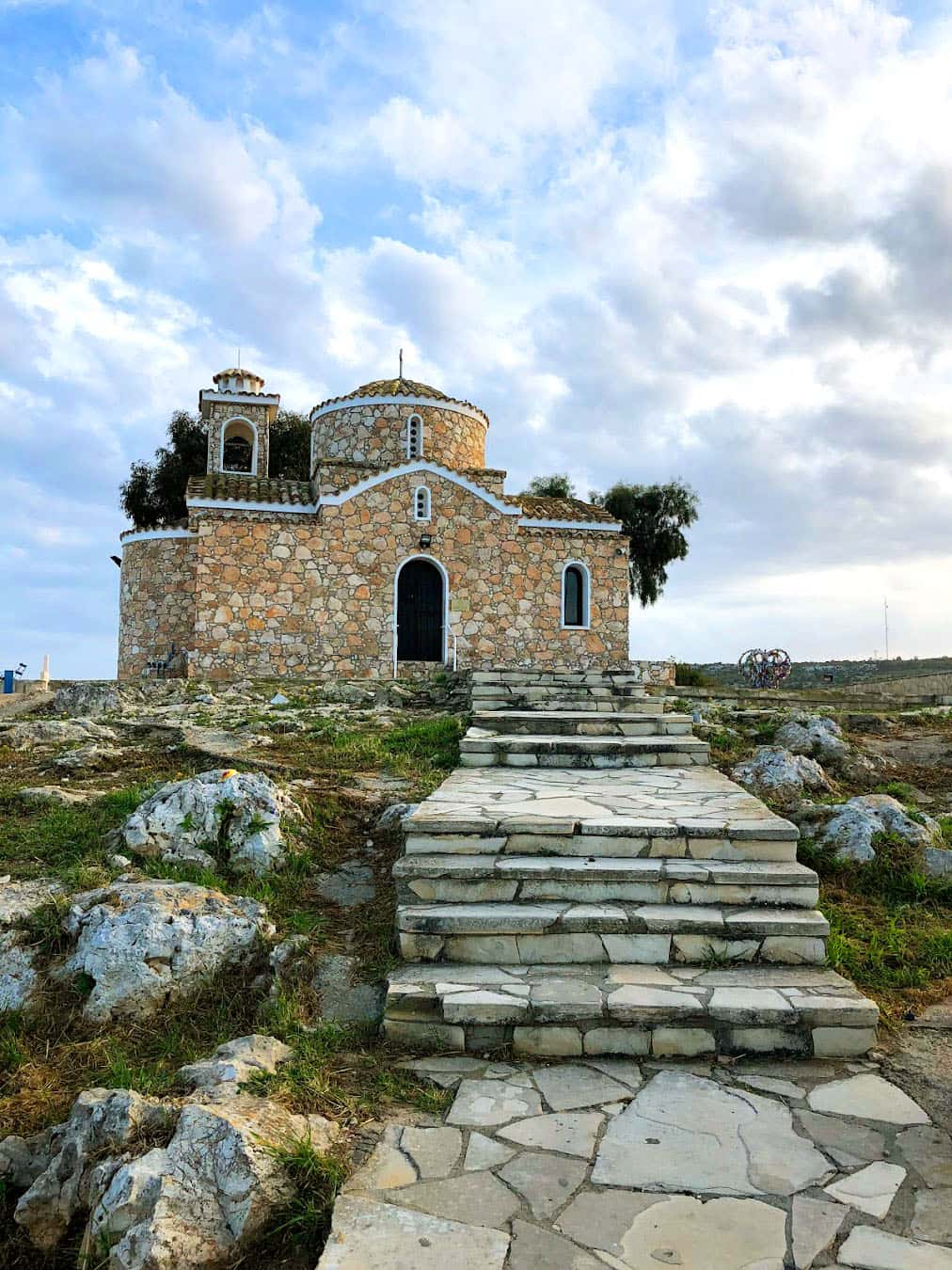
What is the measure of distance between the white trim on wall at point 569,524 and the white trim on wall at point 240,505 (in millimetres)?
4706

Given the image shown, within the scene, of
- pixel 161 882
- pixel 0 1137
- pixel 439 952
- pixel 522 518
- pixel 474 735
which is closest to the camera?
pixel 0 1137

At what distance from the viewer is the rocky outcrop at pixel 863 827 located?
5.70m

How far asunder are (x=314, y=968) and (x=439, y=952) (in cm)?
59

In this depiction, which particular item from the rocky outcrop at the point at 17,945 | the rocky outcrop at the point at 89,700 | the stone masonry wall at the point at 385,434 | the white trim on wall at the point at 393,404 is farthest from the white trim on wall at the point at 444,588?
the rocky outcrop at the point at 17,945

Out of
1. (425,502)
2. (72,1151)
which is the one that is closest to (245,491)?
(425,502)

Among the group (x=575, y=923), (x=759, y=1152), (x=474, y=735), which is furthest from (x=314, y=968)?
(x=474, y=735)

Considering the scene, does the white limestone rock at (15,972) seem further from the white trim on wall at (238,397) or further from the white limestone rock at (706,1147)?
the white trim on wall at (238,397)

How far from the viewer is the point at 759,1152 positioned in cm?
302

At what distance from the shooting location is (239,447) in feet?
73.7

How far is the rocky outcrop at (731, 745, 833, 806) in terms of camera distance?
A: 7391 millimetres

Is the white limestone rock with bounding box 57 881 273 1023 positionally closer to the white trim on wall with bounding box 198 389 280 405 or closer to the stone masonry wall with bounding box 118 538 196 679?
the stone masonry wall with bounding box 118 538 196 679

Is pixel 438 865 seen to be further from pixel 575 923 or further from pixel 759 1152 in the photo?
pixel 759 1152

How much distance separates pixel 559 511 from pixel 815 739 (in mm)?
12627

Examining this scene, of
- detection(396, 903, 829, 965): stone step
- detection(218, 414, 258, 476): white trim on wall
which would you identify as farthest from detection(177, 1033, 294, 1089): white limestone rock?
detection(218, 414, 258, 476): white trim on wall
